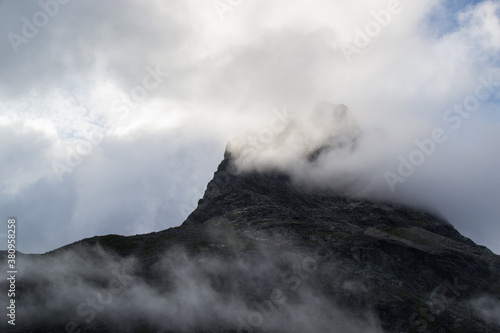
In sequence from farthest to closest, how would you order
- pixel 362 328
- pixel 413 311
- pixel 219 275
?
pixel 219 275
pixel 413 311
pixel 362 328

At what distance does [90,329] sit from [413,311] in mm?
127978

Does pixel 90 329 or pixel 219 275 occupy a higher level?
pixel 219 275

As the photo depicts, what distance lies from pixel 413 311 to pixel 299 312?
163 ft

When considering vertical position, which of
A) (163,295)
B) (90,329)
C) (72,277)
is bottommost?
(90,329)

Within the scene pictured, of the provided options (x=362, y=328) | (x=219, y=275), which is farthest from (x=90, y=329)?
(x=362, y=328)

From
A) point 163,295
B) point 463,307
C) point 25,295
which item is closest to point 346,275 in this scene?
point 463,307

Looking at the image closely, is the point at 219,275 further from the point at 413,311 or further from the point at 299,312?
the point at 413,311

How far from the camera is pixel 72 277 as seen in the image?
588 ft

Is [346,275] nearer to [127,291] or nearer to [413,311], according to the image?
[413,311]

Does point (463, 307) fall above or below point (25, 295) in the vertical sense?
below

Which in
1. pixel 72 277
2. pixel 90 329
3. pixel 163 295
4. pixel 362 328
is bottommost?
pixel 362 328

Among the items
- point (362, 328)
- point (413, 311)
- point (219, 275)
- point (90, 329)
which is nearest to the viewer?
point (90, 329)

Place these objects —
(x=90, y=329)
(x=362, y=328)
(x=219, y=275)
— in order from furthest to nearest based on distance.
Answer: (x=219, y=275)
(x=362, y=328)
(x=90, y=329)

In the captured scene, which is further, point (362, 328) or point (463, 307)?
point (463, 307)
